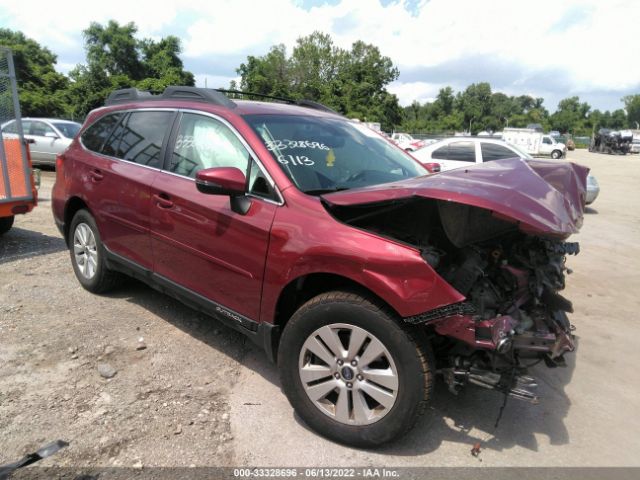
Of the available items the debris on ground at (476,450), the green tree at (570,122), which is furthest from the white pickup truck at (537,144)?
the green tree at (570,122)

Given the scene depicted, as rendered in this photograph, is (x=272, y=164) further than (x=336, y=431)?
Yes

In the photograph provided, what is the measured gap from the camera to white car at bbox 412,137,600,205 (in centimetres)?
1034

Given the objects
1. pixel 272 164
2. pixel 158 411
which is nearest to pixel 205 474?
pixel 158 411

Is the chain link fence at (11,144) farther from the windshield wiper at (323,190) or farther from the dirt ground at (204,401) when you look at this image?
the windshield wiper at (323,190)

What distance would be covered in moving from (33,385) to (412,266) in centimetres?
260

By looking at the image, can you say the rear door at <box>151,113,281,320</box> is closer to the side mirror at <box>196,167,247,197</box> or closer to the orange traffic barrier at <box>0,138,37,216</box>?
the side mirror at <box>196,167,247,197</box>

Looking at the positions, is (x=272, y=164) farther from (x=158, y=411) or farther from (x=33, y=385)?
(x=33, y=385)

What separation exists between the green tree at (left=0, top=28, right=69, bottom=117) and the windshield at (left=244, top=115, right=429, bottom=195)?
1337 inches

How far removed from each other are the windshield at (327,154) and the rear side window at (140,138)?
36.4 inches

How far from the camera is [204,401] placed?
10.1 ft

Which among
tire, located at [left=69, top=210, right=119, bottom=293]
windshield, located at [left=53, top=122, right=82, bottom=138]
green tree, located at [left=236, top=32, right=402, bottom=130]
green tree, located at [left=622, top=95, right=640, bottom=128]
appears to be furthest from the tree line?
green tree, located at [left=622, top=95, right=640, bottom=128]

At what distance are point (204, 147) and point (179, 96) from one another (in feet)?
2.35

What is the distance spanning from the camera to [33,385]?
3162 mm

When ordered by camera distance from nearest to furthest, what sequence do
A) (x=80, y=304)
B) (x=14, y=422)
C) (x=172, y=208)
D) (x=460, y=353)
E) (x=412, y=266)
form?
(x=412, y=266) < (x=460, y=353) < (x=14, y=422) < (x=172, y=208) < (x=80, y=304)
